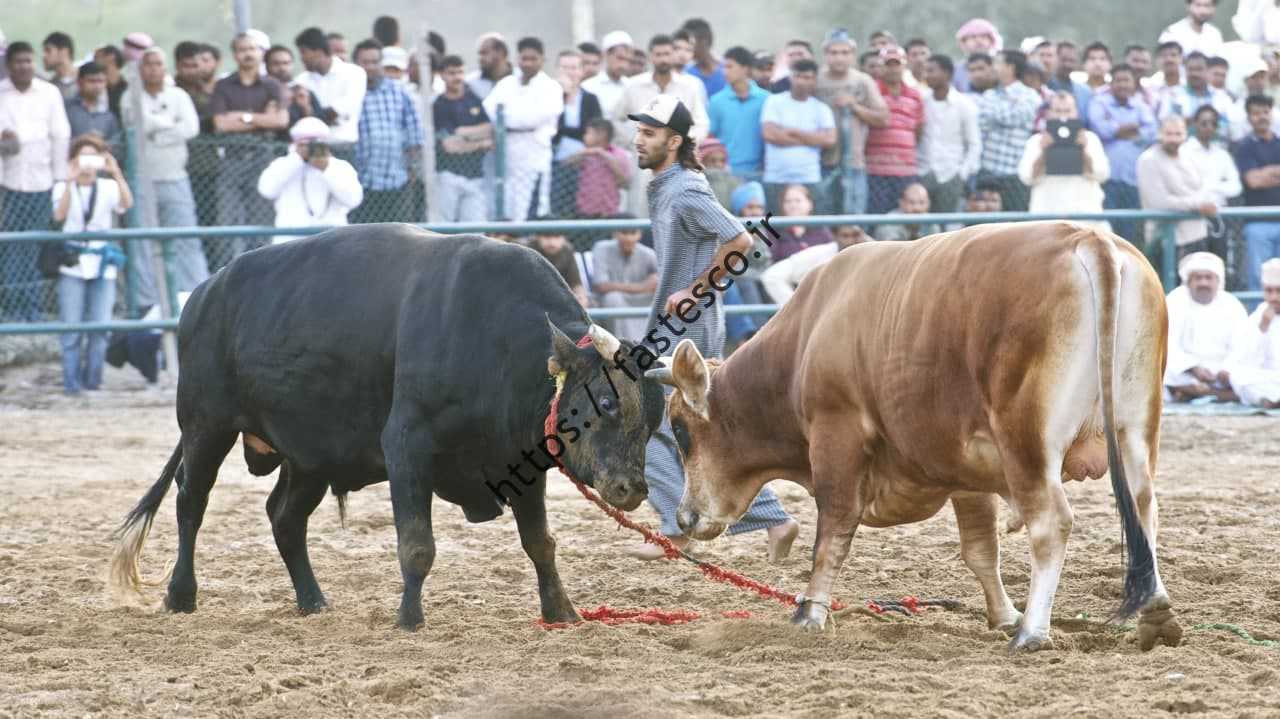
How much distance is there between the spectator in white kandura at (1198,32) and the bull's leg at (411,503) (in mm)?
10874

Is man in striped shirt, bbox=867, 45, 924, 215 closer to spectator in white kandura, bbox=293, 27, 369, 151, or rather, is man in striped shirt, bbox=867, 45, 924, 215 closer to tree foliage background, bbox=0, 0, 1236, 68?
spectator in white kandura, bbox=293, 27, 369, 151

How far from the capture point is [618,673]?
16.2ft

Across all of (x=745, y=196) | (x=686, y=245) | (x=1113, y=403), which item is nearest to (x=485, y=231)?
(x=745, y=196)

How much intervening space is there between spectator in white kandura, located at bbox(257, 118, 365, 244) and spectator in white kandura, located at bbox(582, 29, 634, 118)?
6.78 ft

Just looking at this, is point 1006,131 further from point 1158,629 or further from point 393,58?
point 1158,629

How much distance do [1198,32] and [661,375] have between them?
10.8 meters

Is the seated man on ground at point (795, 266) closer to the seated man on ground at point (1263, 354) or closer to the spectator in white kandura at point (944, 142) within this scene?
the spectator in white kandura at point (944, 142)

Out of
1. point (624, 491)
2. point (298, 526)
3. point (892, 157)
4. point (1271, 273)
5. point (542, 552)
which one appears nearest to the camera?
point (624, 491)

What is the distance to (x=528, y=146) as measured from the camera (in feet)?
39.8

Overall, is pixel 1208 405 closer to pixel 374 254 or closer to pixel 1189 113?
Answer: pixel 1189 113

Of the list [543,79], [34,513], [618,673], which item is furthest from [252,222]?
[618,673]

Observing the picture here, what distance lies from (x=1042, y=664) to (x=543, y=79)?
8232 millimetres

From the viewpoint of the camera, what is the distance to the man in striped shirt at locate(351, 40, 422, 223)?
1195 cm

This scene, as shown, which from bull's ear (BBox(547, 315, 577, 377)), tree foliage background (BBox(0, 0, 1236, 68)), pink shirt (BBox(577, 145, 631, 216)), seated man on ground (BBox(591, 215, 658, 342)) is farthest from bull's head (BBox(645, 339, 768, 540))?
tree foliage background (BBox(0, 0, 1236, 68))
